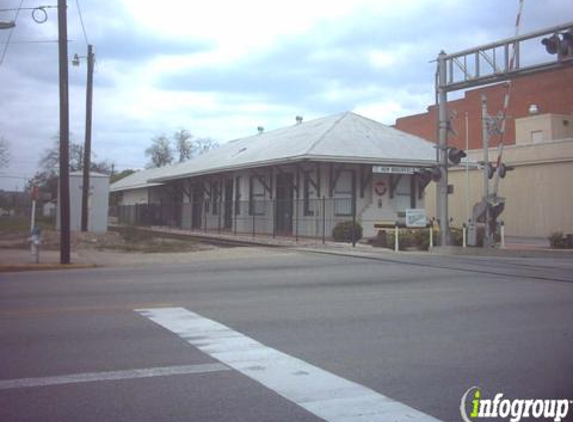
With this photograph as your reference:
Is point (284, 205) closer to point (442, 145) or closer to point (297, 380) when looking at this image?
point (442, 145)

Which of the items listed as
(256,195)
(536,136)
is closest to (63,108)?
(256,195)

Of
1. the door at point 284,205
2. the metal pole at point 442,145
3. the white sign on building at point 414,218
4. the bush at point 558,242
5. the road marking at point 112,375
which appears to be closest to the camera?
the road marking at point 112,375

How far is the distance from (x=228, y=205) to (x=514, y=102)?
105 feet

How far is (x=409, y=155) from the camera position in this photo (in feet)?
105

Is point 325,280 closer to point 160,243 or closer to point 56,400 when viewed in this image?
point 56,400

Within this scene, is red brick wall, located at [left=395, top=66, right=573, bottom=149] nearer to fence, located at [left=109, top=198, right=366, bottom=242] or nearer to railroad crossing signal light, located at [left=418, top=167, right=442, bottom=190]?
fence, located at [left=109, top=198, right=366, bottom=242]

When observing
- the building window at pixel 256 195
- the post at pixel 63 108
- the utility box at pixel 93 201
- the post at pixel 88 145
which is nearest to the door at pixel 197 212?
the building window at pixel 256 195

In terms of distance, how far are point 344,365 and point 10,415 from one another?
Answer: 3.13 meters

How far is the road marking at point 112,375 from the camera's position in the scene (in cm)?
589

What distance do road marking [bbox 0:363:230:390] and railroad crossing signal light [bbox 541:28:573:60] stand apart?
15.2m

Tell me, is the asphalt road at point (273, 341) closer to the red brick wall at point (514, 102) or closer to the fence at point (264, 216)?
the fence at point (264, 216)

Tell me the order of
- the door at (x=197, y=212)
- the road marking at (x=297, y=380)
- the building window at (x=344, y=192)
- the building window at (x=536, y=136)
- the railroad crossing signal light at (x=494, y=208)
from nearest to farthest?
the road marking at (x=297, y=380)
the railroad crossing signal light at (x=494, y=208)
the building window at (x=344, y=192)
the door at (x=197, y=212)
the building window at (x=536, y=136)

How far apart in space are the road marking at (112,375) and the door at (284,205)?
25312 millimetres

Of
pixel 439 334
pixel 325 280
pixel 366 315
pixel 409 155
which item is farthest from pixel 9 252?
pixel 409 155
